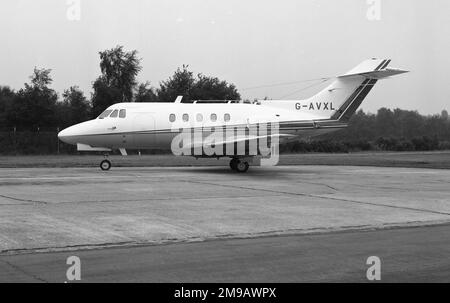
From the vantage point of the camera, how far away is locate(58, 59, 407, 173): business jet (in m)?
26.9

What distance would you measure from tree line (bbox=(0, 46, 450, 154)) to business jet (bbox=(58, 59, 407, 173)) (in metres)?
20.5

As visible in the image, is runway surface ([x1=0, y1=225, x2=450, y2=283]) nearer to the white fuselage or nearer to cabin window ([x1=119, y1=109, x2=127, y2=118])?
the white fuselage

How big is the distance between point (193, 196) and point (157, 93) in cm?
4217

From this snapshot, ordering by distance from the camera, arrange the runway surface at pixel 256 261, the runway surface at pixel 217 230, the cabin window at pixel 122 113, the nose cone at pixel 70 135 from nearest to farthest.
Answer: the runway surface at pixel 256 261
the runway surface at pixel 217 230
the nose cone at pixel 70 135
the cabin window at pixel 122 113

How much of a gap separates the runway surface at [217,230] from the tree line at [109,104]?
26.8 metres

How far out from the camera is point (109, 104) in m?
54.3

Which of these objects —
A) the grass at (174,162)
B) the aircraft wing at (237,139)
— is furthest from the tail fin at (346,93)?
the grass at (174,162)

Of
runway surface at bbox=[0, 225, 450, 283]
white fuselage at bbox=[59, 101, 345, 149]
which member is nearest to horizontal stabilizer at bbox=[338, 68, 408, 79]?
white fuselage at bbox=[59, 101, 345, 149]

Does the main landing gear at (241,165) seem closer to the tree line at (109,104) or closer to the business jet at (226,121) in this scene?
the business jet at (226,121)

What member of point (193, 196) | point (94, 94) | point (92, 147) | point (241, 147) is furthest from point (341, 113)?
point (94, 94)

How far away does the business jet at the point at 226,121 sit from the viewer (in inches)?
1061

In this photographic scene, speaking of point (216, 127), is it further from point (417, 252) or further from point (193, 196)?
point (417, 252)

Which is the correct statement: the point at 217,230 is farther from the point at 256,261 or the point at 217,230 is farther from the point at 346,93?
the point at 346,93

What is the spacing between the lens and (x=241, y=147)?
26344 millimetres
